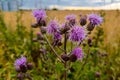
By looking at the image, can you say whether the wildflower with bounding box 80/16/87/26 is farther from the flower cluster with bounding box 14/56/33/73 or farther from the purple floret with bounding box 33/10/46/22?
the flower cluster with bounding box 14/56/33/73

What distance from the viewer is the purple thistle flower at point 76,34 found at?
2.03 m

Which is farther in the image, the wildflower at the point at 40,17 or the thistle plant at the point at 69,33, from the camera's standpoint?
the wildflower at the point at 40,17

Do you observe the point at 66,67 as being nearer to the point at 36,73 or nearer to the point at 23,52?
the point at 36,73

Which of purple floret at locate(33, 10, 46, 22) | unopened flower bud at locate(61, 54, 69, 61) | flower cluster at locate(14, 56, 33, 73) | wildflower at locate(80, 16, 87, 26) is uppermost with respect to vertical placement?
purple floret at locate(33, 10, 46, 22)

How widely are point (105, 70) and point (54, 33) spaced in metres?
2.60

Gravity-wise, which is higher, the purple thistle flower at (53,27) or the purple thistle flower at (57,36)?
the purple thistle flower at (53,27)

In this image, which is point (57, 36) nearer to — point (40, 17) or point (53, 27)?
point (53, 27)

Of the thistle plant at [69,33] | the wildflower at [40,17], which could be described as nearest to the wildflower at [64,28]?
the thistle plant at [69,33]

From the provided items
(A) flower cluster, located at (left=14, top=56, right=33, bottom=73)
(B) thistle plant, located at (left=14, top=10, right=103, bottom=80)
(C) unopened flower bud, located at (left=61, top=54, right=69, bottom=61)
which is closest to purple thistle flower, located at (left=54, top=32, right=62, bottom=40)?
(B) thistle plant, located at (left=14, top=10, right=103, bottom=80)

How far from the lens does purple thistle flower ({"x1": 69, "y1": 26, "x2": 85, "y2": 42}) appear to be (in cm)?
203

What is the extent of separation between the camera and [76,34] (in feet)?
6.61

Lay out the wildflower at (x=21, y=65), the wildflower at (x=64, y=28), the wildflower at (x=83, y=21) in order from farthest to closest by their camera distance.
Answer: the wildflower at (x=21, y=65) < the wildflower at (x=83, y=21) < the wildflower at (x=64, y=28)

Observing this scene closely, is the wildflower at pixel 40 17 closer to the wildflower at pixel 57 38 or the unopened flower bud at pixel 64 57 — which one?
the wildflower at pixel 57 38

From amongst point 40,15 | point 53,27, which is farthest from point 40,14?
point 53,27
